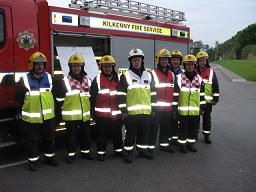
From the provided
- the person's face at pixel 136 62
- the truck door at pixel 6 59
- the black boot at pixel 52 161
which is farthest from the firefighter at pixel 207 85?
the truck door at pixel 6 59

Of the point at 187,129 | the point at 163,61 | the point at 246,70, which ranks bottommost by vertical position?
the point at 187,129

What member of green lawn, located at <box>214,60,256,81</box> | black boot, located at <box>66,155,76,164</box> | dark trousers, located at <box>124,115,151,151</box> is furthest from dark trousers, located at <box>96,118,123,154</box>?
green lawn, located at <box>214,60,256,81</box>

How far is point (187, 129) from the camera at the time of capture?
235 inches

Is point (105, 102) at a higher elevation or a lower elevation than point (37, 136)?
higher

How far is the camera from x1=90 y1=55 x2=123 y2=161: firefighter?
17.0 ft

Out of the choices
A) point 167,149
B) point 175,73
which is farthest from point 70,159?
point 175,73

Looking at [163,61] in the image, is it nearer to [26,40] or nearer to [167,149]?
[167,149]

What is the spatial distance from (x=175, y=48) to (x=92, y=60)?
283 centimetres

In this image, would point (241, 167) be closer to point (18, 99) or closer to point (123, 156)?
point (123, 156)

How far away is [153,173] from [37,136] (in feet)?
5.65

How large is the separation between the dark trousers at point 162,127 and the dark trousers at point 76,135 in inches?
41.5

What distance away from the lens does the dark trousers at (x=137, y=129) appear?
5258 millimetres

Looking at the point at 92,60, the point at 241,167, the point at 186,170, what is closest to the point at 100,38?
the point at 92,60

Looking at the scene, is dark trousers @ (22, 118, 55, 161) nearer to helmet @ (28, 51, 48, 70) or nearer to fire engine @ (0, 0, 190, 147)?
fire engine @ (0, 0, 190, 147)
